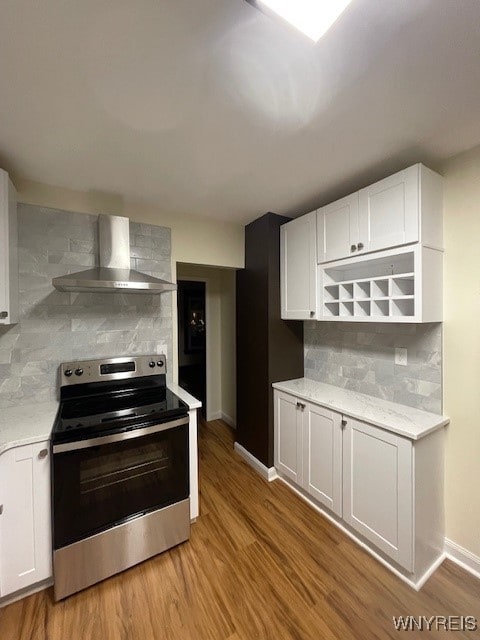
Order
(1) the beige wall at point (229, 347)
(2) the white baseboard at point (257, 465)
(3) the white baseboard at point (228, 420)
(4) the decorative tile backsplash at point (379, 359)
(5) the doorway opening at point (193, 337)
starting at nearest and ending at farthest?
(4) the decorative tile backsplash at point (379, 359) → (2) the white baseboard at point (257, 465) → (1) the beige wall at point (229, 347) → (3) the white baseboard at point (228, 420) → (5) the doorway opening at point (193, 337)

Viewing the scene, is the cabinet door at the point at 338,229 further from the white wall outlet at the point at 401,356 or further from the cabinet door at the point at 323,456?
the cabinet door at the point at 323,456

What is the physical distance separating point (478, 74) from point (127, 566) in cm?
298

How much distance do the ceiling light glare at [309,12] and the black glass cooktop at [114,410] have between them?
6.04 ft

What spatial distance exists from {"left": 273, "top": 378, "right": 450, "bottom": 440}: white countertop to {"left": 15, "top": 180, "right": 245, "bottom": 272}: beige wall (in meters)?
1.40

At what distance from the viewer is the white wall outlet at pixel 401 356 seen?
1879 millimetres

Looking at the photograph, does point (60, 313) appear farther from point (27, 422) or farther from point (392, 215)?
point (392, 215)

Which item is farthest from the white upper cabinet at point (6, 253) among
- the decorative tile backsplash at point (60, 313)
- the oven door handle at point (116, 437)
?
the oven door handle at point (116, 437)

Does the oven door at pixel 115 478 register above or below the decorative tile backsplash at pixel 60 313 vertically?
below

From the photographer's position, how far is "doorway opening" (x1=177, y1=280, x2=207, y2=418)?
12.5 feet

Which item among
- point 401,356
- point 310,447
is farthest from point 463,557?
point 401,356

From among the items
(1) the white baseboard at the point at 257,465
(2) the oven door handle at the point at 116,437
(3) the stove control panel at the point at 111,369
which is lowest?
(1) the white baseboard at the point at 257,465

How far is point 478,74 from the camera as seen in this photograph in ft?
3.48

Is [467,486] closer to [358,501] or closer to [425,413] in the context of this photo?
[425,413]

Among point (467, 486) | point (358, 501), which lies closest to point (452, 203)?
point (467, 486)
